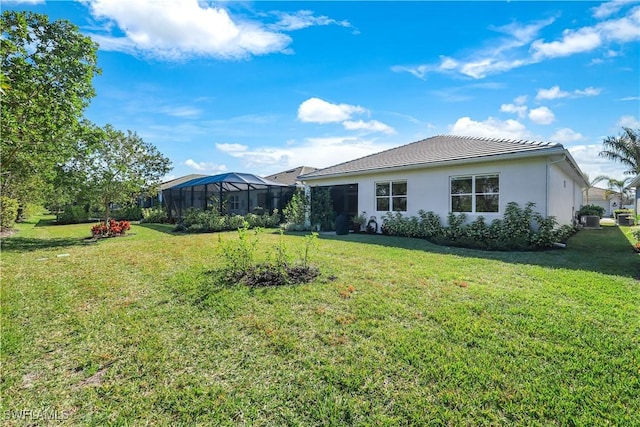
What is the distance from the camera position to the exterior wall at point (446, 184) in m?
9.97

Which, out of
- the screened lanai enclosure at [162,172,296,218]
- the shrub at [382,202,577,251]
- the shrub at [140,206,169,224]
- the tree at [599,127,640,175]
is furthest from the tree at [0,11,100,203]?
the tree at [599,127,640,175]

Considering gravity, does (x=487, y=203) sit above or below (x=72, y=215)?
above

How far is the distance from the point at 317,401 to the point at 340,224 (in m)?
11.5

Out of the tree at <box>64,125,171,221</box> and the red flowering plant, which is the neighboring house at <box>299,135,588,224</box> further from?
the red flowering plant

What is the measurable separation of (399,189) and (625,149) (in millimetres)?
23299

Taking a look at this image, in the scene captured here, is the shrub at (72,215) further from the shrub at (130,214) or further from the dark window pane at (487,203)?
the dark window pane at (487,203)

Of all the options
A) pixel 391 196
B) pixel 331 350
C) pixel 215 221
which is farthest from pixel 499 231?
pixel 215 221

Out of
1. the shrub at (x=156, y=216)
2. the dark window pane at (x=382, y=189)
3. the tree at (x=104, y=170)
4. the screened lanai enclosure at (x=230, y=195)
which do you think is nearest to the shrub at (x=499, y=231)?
the dark window pane at (x=382, y=189)

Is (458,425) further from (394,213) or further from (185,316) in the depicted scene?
(394,213)

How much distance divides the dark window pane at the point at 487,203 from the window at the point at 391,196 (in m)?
3.05

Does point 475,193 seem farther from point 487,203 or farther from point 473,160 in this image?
point 473,160

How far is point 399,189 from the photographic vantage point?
13859 millimetres

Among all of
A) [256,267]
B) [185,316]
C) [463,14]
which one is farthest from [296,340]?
[463,14]

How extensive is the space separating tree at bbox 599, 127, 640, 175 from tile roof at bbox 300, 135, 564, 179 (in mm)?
18696
